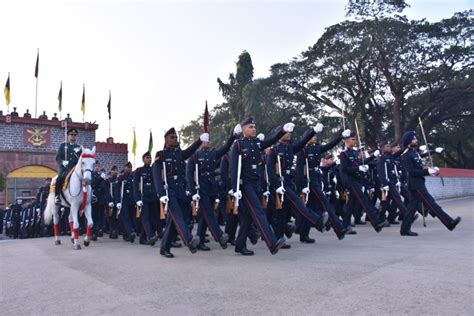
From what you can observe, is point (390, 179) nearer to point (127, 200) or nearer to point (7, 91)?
point (127, 200)

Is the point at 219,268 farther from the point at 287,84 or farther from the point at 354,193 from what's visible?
the point at 287,84

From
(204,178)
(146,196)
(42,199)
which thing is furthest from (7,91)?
(204,178)

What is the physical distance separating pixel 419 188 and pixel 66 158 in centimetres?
726

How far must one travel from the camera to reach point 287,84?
33594 millimetres

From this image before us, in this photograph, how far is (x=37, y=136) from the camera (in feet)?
89.2

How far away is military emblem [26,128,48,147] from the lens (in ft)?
88.4

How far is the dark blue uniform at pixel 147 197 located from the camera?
9398mm

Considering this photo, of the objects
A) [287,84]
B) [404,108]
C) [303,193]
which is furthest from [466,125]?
[303,193]

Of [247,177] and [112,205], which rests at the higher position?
[247,177]

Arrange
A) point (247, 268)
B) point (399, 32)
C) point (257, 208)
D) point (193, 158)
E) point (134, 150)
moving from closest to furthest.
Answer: point (247, 268)
point (257, 208)
point (193, 158)
point (134, 150)
point (399, 32)

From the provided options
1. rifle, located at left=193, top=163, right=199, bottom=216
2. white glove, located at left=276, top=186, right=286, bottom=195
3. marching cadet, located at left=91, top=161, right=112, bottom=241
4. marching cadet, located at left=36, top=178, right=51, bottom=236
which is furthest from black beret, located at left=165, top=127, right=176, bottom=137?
marching cadet, located at left=36, top=178, right=51, bottom=236

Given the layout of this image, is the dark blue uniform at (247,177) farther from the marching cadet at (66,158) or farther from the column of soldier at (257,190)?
the marching cadet at (66,158)

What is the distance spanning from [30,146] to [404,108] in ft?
82.9

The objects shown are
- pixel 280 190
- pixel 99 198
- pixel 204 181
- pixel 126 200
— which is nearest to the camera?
pixel 280 190
